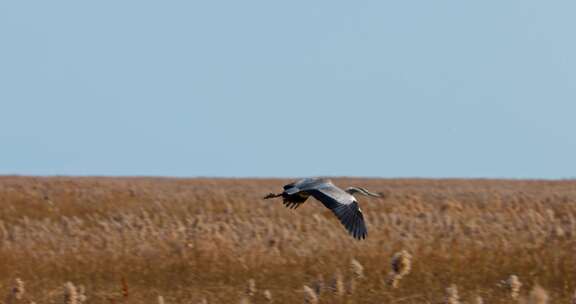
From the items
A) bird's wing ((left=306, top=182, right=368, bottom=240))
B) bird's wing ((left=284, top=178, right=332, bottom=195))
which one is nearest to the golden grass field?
bird's wing ((left=306, top=182, right=368, bottom=240))

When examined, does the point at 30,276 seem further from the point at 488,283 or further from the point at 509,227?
the point at 509,227

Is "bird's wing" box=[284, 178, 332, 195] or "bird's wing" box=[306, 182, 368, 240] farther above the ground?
"bird's wing" box=[284, 178, 332, 195]

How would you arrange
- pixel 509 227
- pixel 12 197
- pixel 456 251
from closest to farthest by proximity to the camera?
pixel 456 251 < pixel 509 227 < pixel 12 197

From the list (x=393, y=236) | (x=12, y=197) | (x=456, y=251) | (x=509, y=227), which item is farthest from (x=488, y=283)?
(x=12, y=197)

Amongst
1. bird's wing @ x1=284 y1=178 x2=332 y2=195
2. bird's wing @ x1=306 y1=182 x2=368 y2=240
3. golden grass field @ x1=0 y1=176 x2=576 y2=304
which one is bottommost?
golden grass field @ x1=0 y1=176 x2=576 y2=304

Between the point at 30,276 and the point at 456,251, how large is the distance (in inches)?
212

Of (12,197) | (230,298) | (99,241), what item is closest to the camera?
(230,298)

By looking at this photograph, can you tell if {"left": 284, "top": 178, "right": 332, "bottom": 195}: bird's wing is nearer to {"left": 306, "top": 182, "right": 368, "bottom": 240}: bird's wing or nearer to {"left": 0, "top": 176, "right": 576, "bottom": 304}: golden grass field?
{"left": 306, "top": 182, "right": 368, "bottom": 240}: bird's wing

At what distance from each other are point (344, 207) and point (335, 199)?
12cm

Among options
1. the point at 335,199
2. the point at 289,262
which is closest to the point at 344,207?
the point at 335,199

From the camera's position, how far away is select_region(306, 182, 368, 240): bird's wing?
996cm

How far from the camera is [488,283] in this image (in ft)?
39.4

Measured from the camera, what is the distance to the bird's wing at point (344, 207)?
9961 mm

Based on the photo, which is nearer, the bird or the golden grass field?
the bird
